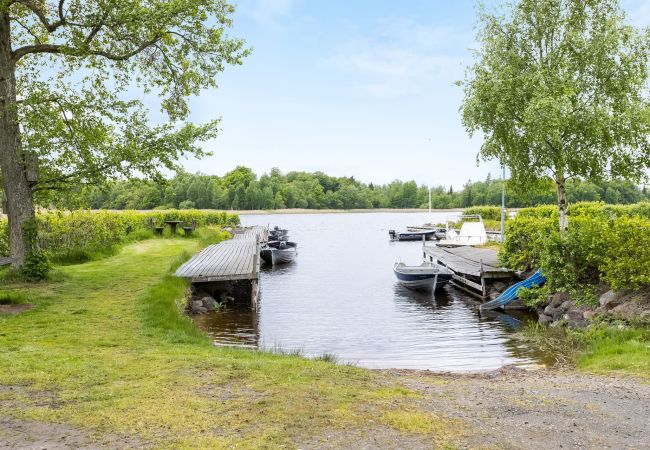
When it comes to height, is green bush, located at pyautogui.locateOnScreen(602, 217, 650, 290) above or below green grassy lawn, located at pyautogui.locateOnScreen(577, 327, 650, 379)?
above

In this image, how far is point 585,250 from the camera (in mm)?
14570

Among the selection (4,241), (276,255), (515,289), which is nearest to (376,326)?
(515,289)

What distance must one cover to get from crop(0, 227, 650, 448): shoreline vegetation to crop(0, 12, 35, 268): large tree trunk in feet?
16.5

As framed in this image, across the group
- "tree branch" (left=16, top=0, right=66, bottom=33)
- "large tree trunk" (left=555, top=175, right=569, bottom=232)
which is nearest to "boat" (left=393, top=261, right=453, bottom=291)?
"large tree trunk" (left=555, top=175, right=569, bottom=232)

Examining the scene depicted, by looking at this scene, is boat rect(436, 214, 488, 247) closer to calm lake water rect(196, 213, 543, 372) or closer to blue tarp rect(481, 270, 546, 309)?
calm lake water rect(196, 213, 543, 372)

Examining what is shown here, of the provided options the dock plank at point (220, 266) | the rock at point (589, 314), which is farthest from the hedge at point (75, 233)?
the rock at point (589, 314)

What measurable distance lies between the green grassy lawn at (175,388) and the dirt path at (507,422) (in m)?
0.15

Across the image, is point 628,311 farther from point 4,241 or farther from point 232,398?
point 4,241

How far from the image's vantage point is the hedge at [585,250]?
41.5 feet

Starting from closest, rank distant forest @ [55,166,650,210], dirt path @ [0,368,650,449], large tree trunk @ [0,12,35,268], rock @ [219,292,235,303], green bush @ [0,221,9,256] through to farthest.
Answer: dirt path @ [0,368,650,449], large tree trunk @ [0,12,35,268], green bush @ [0,221,9,256], rock @ [219,292,235,303], distant forest @ [55,166,650,210]

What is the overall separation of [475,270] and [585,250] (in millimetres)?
6550

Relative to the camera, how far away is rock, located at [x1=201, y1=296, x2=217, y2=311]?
1733 centimetres

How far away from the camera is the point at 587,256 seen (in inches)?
565

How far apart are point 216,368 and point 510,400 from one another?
3879mm
